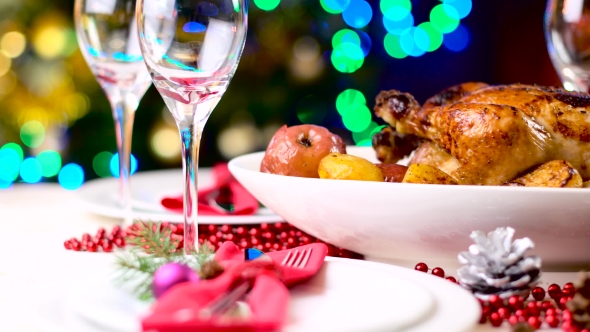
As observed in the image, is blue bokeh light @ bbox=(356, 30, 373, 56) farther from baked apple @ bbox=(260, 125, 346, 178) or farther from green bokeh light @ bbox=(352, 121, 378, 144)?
baked apple @ bbox=(260, 125, 346, 178)

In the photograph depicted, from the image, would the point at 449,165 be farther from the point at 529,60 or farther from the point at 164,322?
the point at 529,60

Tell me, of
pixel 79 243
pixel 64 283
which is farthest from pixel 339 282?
pixel 79 243

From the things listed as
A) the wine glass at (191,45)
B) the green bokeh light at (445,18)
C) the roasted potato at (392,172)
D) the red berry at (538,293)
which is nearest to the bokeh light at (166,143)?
the green bokeh light at (445,18)

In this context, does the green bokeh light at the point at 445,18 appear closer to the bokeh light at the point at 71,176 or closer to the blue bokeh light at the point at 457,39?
the blue bokeh light at the point at 457,39

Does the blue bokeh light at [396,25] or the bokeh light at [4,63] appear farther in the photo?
the blue bokeh light at [396,25]

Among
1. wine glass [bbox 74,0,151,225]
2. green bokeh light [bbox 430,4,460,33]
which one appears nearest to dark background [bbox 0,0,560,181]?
green bokeh light [bbox 430,4,460,33]

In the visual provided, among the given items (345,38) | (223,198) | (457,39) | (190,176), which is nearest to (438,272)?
(190,176)

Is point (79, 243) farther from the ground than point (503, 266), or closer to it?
closer to it
